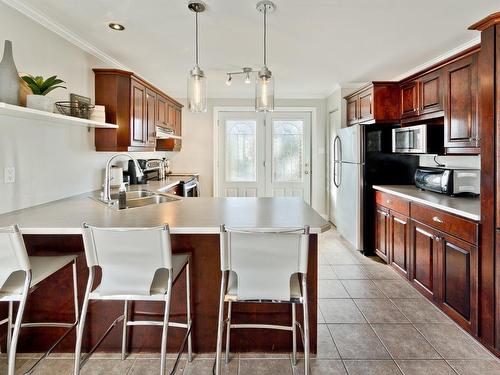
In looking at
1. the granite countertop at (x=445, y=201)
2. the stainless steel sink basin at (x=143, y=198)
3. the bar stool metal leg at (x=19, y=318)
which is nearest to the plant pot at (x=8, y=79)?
the stainless steel sink basin at (x=143, y=198)

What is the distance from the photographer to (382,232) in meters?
3.84

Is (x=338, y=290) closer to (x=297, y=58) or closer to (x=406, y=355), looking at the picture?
(x=406, y=355)

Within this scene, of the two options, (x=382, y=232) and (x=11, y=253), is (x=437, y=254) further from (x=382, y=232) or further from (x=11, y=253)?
(x=11, y=253)

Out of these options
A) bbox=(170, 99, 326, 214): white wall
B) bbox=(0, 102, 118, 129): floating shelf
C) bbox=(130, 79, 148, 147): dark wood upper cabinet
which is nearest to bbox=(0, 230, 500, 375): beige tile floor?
bbox=(0, 102, 118, 129): floating shelf

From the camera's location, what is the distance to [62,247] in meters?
2.10

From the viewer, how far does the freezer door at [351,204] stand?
413 cm

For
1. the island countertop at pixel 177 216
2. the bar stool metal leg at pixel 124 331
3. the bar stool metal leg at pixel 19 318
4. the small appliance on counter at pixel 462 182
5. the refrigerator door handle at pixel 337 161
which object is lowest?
the bar stool metal leg at pixel 124 331

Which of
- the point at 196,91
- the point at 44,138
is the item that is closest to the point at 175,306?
the point at 196,91

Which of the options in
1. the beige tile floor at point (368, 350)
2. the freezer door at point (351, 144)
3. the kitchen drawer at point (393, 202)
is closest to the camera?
the beige tile floor at point (368, 350)

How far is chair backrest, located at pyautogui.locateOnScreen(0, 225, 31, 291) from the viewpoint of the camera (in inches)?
62.7

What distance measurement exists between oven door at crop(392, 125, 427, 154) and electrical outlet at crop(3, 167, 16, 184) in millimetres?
3436

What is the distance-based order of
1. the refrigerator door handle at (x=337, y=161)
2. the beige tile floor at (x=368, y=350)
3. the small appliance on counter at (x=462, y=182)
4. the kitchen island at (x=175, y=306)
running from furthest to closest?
the refrigerator door handle at (x=337, y=161)
the small appliance on counter at (x=462, y=182)
the kitchen island at (x=175, y=306)
the beige tile floor at (x=368, y=350)

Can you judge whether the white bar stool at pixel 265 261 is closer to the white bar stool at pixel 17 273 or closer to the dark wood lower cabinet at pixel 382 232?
the white bar stool at pixel 17 273

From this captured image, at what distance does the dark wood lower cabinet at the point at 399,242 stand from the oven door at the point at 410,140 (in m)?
0.68
